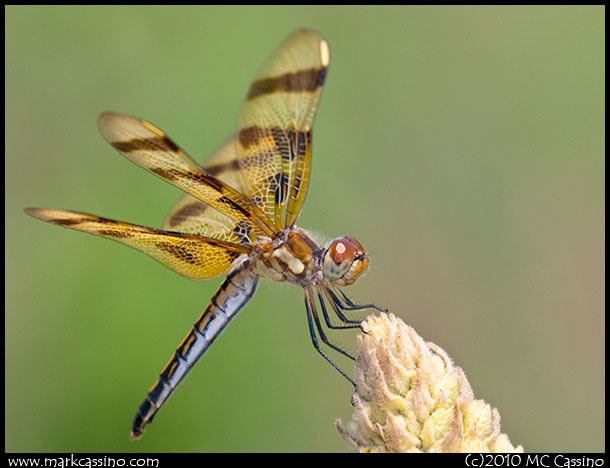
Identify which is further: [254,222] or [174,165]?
[254,222]

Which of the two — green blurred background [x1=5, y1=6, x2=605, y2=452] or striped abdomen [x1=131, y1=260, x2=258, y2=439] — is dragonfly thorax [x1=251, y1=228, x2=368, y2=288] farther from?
green blurred background [x1=5, y1=6, x2=605, y2=452]

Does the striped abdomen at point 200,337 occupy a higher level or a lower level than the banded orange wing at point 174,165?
lower

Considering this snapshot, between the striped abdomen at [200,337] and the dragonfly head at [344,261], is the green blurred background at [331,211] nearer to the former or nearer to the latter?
the striped abdomen at [200,337]

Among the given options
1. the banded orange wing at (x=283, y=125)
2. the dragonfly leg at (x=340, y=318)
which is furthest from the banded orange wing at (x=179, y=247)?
the dragonfly leg at (x=340, y=318)

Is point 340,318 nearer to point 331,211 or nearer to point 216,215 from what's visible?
point 216,215

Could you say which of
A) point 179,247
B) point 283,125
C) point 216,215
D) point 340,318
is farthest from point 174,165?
point 340,318

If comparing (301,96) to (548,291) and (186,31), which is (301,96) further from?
(548,291)

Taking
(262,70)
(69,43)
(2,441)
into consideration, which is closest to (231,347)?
(2,441)
